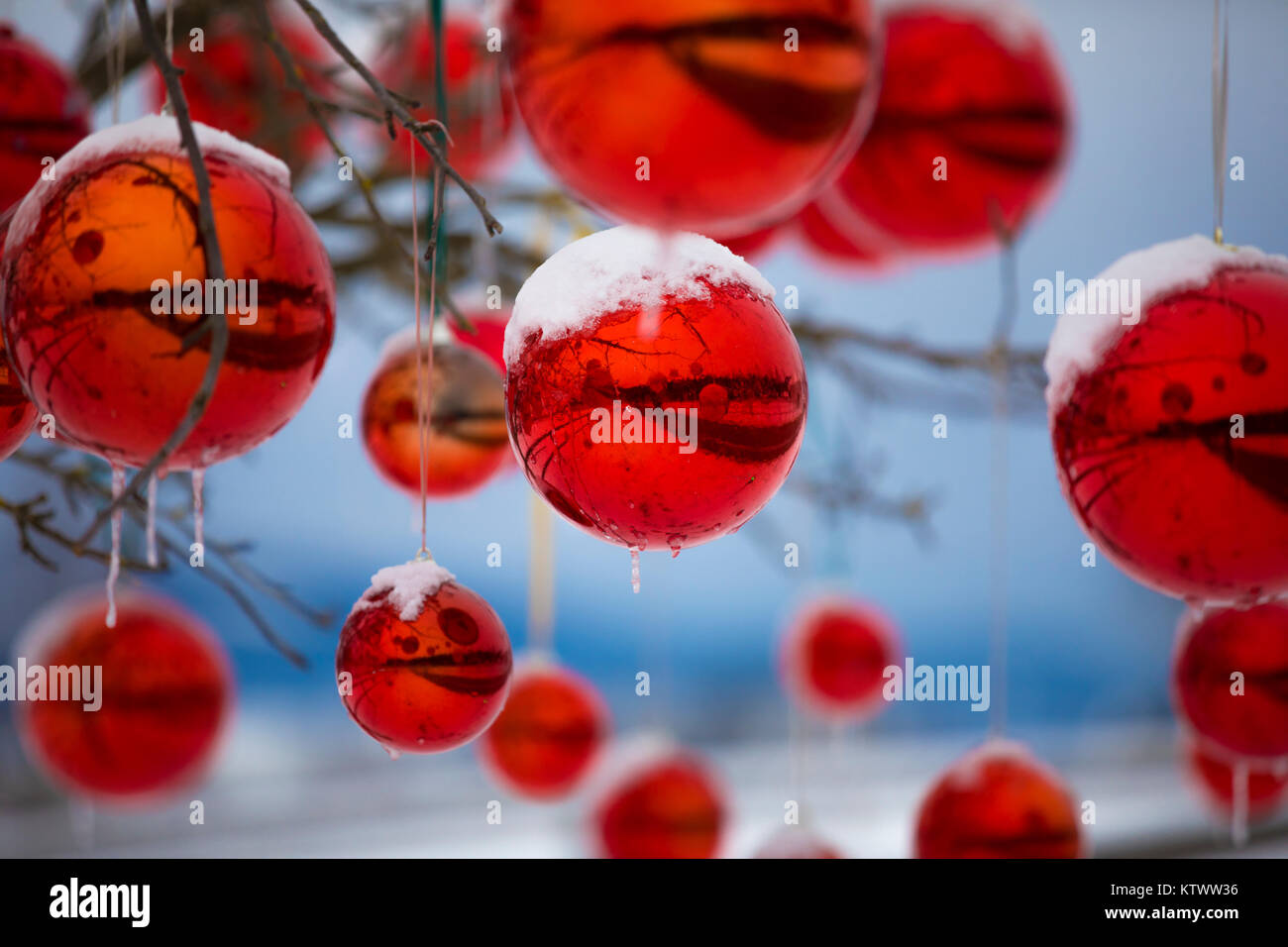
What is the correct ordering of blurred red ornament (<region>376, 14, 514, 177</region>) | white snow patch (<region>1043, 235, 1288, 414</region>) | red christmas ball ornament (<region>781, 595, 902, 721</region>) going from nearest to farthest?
white snow patch (<region>1043, 235, 1288, 414</region>) → blurred red ornament (<region>376, 14, 514, 177</region>) → red christmas ball ornament (<region>781, 595, 902, 721</region>)

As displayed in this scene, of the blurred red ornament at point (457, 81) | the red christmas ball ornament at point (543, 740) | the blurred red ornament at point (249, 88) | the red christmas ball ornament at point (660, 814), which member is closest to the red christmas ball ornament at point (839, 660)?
the red christmas ball ornament at point (660, 814)

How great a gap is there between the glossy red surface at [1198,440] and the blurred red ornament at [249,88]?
92 cm

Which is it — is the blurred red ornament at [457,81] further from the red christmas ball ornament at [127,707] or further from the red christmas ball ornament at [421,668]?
the red christmas ball ornament at [421,668]

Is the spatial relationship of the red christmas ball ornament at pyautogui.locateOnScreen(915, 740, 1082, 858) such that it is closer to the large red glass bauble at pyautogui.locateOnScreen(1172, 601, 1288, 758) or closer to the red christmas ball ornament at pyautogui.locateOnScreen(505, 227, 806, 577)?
the large red glass bauble at pyautogui.locateOnScreen(1172, 601, 1288, 758)

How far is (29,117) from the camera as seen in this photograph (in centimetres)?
93

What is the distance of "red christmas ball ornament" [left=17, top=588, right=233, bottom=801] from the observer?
3.78 feet

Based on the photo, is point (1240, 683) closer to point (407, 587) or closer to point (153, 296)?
point (407, 587)

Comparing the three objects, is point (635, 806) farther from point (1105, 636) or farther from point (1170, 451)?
point (1105, 636)

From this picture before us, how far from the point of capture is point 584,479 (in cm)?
65

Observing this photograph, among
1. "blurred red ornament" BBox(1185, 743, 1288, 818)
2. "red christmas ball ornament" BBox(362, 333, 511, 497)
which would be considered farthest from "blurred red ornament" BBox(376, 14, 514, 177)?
"blurred red ornament" BBox(1185, 743, 1288, 818)

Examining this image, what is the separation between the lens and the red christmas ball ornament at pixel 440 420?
3.32 ft

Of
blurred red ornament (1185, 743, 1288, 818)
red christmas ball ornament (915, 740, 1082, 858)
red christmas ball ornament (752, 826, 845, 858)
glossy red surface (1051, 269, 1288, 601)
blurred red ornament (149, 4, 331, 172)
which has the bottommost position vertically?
red christmas ball ornament (752, 826, 845, 858)

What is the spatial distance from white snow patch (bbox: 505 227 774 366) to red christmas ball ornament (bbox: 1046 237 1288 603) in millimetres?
229
